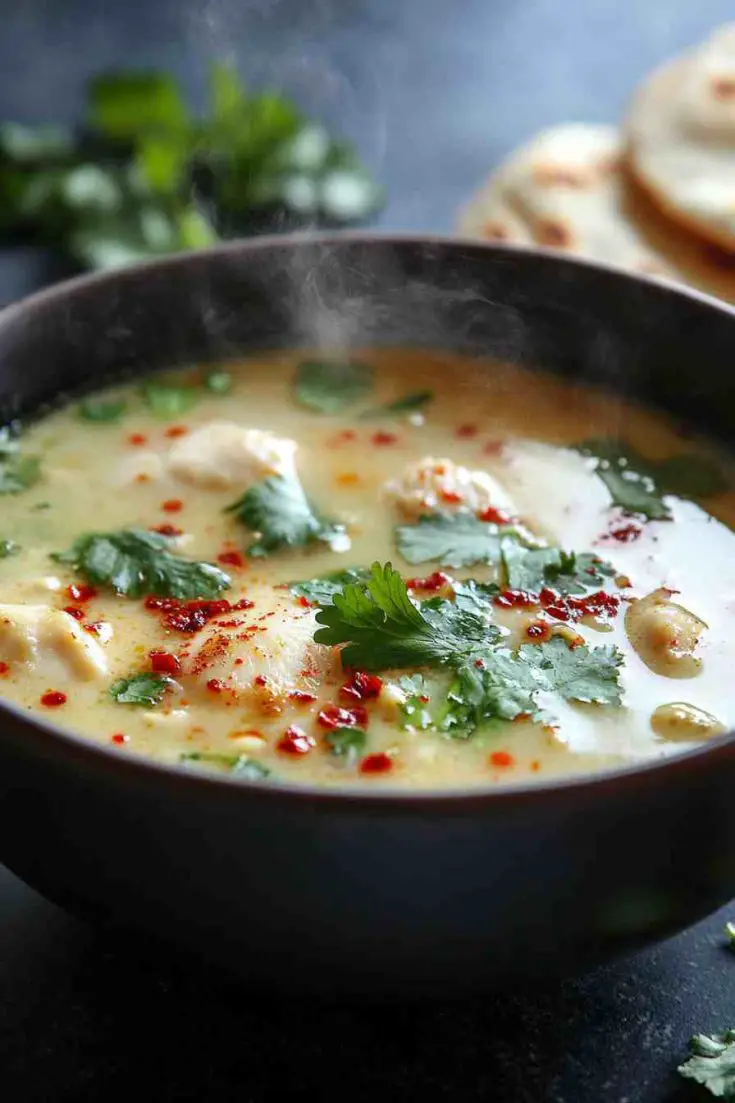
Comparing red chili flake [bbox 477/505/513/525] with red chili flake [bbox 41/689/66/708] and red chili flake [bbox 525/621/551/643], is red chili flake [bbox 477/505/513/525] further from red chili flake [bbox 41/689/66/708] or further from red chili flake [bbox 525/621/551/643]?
red chili flake [bbox 41/689/66/708]

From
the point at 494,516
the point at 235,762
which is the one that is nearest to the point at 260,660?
the point at 235,762

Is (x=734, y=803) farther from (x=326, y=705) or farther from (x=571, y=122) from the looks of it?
(x=571, y=122)

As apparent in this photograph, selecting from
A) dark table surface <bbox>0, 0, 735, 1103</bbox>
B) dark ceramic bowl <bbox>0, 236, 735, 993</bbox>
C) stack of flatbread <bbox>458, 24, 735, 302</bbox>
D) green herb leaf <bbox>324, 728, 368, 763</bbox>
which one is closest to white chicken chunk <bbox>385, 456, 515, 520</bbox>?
green herb leaf <bbox>324, 728, 368, 763</bbox>

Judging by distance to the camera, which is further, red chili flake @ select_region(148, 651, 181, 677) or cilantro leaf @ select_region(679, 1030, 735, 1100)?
red chili flake @ select_region(148, 651, 181, 677)

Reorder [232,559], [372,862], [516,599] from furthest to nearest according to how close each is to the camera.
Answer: [232,559], [516,599], [372,862]

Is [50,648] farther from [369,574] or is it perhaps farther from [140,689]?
[369,574]

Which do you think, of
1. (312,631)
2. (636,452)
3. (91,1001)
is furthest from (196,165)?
(91,1001)

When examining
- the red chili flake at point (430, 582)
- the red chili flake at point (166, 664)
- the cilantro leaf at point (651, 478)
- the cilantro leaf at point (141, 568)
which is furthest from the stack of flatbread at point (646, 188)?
the red chili flake at point (166, 664)
